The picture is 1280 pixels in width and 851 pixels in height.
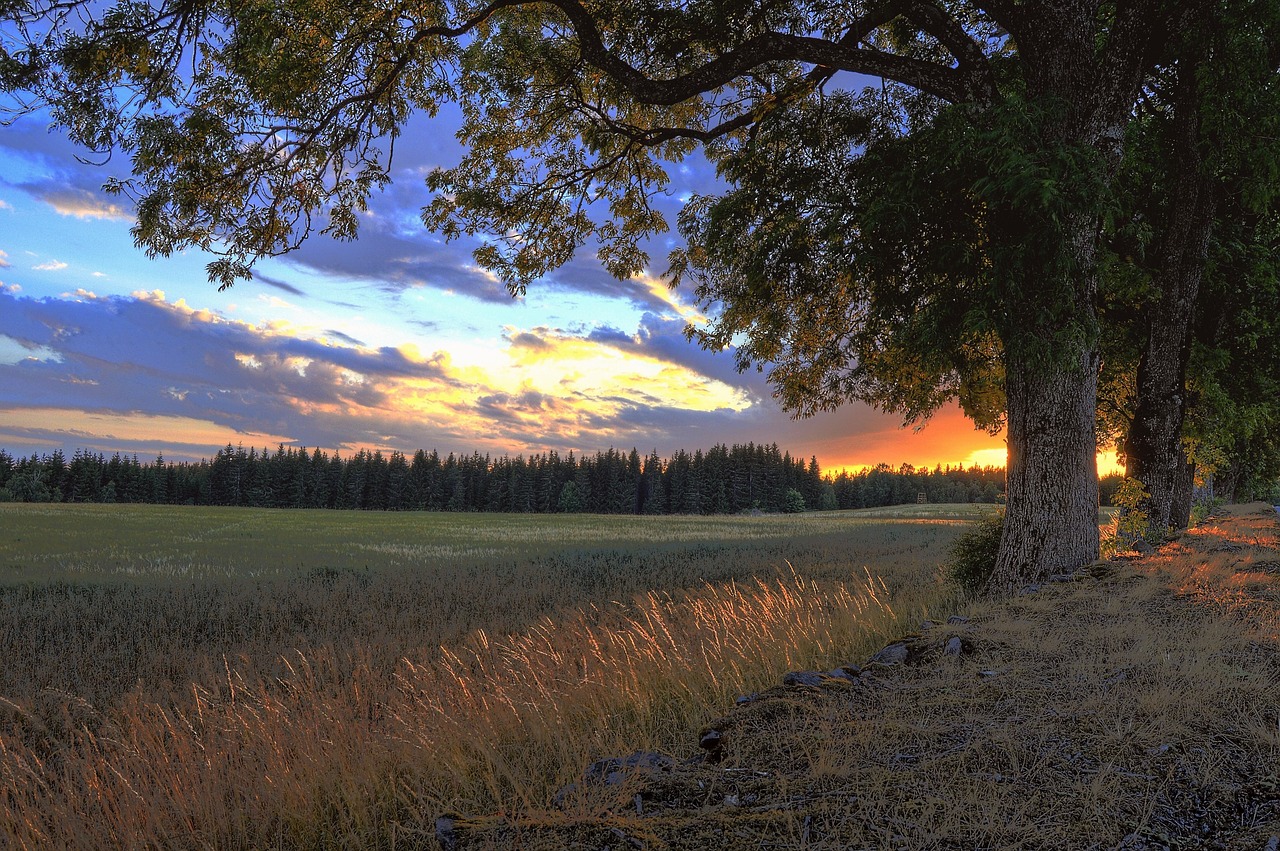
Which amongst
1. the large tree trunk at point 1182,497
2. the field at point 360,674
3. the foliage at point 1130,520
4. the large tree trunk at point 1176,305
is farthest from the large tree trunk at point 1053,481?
the large tree trunk at point 1182,497

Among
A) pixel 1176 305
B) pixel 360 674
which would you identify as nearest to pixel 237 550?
pixel 360 674

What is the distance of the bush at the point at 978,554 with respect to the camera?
10758 millimetres

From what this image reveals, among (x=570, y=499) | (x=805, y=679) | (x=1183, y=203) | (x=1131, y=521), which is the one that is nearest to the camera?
(x=805, y=679)

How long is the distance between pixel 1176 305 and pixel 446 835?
1615 cm

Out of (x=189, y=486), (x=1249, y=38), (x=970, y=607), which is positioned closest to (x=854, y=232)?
(x=970, y=607)

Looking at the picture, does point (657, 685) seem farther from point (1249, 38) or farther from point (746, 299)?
point (1249, 38)

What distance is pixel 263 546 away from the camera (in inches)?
998

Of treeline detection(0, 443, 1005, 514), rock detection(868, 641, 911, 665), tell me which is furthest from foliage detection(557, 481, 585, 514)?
rock detection(868, 641, 911, 665)

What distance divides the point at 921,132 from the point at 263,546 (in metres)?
26.3

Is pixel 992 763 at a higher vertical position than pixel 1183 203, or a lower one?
lower

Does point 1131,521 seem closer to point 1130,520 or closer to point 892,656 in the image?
point 1130,520

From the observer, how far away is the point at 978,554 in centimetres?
1094

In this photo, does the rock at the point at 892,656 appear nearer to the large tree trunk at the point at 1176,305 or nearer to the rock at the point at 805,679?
the rock at the point at 805,679

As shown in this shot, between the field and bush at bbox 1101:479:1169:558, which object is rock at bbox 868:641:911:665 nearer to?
the field
